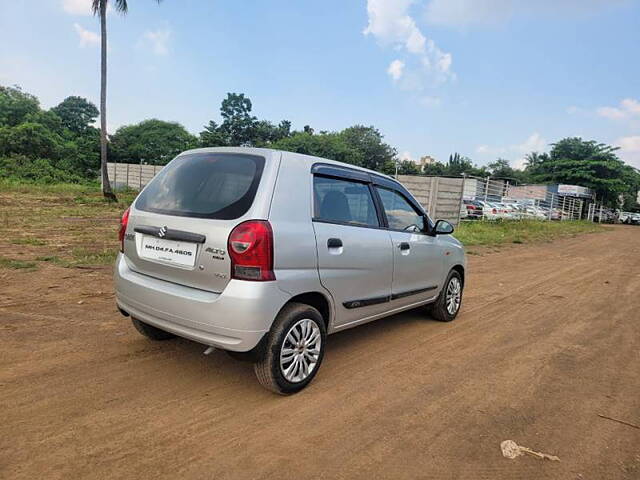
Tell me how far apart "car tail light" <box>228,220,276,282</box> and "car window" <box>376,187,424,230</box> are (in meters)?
1.67

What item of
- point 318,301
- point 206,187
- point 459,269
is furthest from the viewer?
point 459,269

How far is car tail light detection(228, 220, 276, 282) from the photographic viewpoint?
270 cm

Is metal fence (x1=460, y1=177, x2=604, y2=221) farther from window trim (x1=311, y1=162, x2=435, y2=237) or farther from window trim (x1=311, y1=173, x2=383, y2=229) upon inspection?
window trim (x1=311, y1=173, x2=383, y2=229)

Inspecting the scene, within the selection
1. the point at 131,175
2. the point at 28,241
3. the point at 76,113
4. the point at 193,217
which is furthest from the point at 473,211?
the point at 76,113

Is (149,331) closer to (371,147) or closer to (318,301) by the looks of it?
(318,301)

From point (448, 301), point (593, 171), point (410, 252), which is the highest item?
point (593, 171)

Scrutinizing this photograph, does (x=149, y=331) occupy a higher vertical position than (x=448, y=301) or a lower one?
lower

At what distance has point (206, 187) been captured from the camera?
3.07 metres

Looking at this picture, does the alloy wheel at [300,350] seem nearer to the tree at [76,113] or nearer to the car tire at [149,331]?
the car tire at [149,331]

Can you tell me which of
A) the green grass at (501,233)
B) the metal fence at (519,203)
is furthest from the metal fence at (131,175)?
the green grass at (501,233)

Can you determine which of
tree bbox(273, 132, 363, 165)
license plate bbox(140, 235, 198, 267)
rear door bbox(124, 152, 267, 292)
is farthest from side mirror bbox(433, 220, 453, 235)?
tree bbox(273, 132, 363, 165)

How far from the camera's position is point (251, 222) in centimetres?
274

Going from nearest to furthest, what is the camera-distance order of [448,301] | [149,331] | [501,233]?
[149,331] < [448,301] < [501,233]

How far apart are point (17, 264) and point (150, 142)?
4691cm
